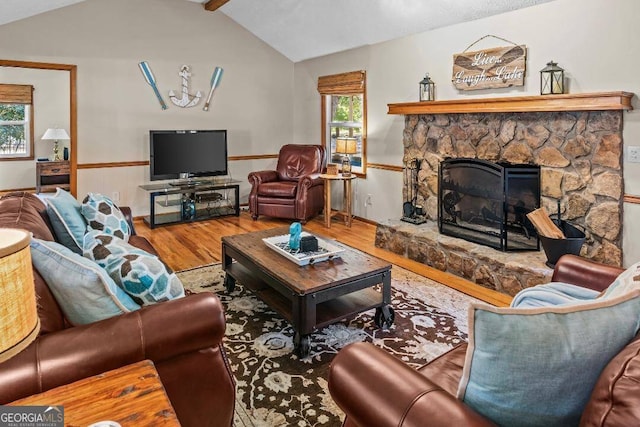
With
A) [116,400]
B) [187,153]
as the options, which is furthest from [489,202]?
[187,153]

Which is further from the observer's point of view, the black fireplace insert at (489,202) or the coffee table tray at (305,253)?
the black fireplace insert at (489,202)

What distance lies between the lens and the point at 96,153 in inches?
225

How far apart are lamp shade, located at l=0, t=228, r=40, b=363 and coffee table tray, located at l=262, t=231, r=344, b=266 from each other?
2035mm

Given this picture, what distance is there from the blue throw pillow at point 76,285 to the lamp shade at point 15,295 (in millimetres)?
741

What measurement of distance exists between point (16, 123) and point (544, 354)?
8627 mm

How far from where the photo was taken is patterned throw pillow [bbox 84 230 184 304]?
67.1 inches

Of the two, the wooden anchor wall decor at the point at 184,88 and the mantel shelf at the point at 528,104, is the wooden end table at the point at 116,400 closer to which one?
the mantel shelf at the point at 528,104

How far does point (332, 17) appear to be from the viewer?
5320mm

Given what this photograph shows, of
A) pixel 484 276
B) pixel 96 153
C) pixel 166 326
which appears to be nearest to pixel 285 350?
pixel 166 326

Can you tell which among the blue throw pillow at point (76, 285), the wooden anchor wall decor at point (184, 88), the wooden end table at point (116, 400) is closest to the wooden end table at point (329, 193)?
the wooden anchor wall decor at point (184, 88)

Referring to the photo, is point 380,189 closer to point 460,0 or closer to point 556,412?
point 460,0

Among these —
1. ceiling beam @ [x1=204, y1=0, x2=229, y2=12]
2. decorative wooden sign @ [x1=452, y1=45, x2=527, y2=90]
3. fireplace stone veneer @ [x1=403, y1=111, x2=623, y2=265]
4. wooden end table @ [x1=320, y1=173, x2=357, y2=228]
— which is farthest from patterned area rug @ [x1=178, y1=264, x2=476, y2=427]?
ceiling beam @ [x1=204, y1=0, x2=229, y2=12]

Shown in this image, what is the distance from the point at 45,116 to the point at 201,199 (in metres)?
3.62

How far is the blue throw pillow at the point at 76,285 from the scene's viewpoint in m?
1.48
